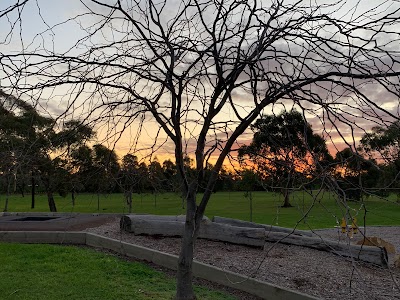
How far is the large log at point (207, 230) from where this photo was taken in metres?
9.43

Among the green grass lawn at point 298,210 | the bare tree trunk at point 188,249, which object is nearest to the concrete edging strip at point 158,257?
the bare tree trunk at point 188,249

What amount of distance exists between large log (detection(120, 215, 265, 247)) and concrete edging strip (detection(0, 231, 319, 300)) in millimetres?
790

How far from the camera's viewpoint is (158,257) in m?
8.51

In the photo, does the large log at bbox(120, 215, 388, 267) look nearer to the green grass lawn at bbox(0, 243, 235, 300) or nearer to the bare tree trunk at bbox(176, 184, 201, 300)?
the green grass lawn at bbox(0, 243, 235, 300)

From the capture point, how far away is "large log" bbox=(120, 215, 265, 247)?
9430 millimetres

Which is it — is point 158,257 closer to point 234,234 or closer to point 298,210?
point 234,234

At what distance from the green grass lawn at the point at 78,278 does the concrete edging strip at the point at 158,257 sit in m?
0.40

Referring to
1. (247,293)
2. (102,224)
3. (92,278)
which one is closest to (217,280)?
(247,293)

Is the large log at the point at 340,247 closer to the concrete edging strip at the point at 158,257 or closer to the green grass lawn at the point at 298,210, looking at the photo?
the green grass lawn at the point at 298,210

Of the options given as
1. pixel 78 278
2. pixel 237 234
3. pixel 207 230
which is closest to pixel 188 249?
pixel 78 278

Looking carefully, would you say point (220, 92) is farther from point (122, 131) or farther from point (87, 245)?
point (87, 245)

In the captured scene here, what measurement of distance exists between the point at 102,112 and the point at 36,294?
148 inches

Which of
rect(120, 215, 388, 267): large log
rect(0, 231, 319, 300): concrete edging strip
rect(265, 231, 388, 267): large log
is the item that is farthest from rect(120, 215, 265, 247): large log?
rect(0, 231, 319, 300): concrete edging strip

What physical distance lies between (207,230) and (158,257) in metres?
1.69
